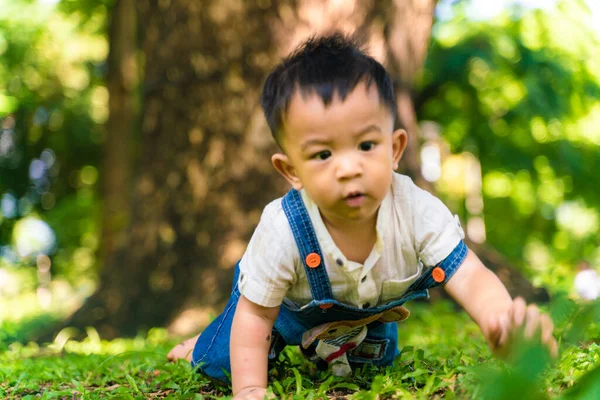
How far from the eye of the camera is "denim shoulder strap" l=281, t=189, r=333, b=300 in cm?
204

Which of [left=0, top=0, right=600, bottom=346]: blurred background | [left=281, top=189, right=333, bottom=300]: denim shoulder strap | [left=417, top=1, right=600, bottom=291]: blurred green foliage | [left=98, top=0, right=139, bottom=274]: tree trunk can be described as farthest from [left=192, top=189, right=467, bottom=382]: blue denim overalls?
[left=98, top=0, right=139, bottom=274]: tree trunk

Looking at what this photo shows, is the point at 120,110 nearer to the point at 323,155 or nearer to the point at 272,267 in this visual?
the point at 272,267

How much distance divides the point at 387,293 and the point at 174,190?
2.49m

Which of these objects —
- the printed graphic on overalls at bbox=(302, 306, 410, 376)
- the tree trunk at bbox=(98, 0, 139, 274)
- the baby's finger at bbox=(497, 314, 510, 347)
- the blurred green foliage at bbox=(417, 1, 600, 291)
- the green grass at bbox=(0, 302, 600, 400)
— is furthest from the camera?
the tree trunk at bbox=(98, 0, 139, 274)

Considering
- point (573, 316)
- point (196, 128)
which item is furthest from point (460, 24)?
point (573, 316)

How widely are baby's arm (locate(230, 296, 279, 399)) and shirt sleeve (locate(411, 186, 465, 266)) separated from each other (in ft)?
1.65

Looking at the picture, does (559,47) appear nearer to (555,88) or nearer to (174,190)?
(555,88)

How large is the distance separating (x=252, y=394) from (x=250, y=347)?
0.18m

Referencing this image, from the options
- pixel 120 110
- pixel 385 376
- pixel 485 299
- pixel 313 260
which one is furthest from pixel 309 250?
pixel 120 110

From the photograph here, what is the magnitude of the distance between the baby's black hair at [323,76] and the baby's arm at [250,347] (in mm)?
549

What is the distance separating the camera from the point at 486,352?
7.84 ft

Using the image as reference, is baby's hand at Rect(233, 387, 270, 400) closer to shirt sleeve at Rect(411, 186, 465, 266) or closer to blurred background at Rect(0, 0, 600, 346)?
shirt sleeve at Rect(411, 186, 465, 266)

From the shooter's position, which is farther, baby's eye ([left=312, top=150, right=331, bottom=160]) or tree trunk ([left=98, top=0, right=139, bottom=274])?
tree trunk ([left=98, top=0, right=139, bottom=274])

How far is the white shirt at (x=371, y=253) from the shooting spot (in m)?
2.03
